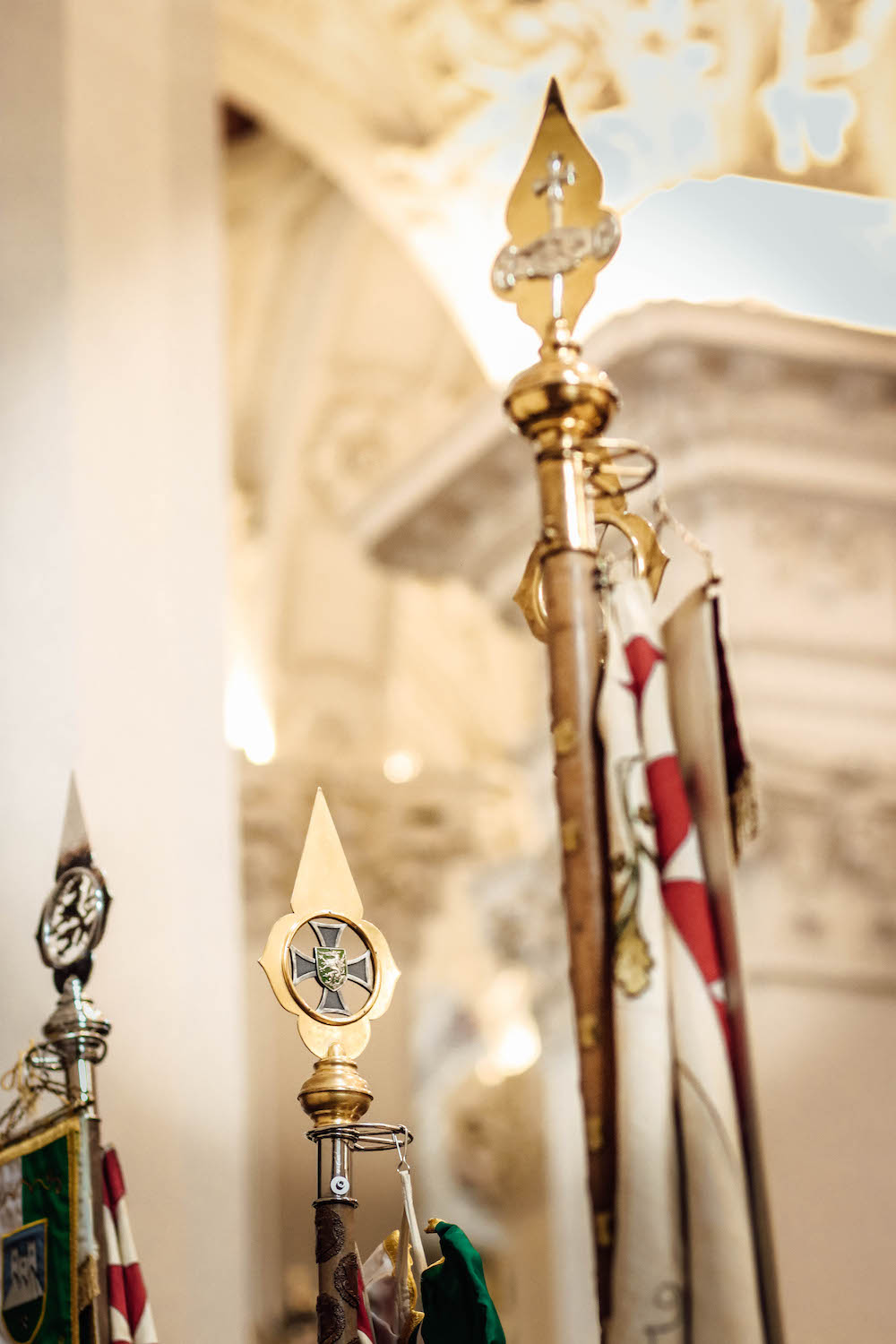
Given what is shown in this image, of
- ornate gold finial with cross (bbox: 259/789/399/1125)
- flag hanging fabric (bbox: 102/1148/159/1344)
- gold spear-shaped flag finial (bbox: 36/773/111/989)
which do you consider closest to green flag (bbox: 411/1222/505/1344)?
ornate gold finial with cross (bbox: 259/789/399/1125)

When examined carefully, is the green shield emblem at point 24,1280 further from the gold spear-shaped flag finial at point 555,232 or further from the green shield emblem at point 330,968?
the gold spear-shaped flag finial at point 555,232

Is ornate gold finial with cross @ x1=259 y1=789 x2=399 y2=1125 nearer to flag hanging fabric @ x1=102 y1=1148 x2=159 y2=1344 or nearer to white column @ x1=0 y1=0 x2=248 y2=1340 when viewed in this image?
flag hanging fabric @ x1=102 y1=1148 x2=159 y2=1344

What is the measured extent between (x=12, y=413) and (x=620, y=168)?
2.40 metres

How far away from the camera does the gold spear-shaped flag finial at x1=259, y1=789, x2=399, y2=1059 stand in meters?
2.30

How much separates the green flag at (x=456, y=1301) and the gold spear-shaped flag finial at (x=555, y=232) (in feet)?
4.02

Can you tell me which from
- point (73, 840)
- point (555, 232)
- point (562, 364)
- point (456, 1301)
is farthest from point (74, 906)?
point (555, 232)

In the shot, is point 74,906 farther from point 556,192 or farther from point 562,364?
point 556,192

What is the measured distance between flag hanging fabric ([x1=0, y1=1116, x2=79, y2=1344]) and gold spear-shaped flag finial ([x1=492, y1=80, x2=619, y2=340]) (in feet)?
4.06

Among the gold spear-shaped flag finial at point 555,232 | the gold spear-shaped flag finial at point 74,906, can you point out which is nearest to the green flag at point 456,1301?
the gold spear-shaped flag finial at point 74,906

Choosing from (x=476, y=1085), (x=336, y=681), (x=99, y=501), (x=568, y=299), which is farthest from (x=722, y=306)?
(x=476, y=1085)

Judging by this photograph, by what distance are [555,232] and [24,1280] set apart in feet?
4.91

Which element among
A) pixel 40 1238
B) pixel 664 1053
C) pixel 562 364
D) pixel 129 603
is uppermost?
pixel 129 603

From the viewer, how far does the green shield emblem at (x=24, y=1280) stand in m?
2.43

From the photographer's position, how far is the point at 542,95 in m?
6.69
